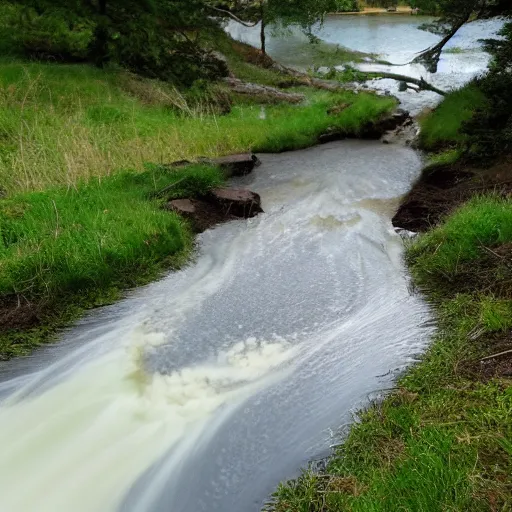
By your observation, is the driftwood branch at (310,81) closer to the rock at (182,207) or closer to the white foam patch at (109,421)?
the rock at (182,207)

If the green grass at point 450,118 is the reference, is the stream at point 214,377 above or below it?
below

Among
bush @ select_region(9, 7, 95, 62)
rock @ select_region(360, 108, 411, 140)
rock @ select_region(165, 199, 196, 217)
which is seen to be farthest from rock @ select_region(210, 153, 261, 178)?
bush @ select_region(9, 7, 95, 62)

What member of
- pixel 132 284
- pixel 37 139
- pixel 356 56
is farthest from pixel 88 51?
pixel 356 56

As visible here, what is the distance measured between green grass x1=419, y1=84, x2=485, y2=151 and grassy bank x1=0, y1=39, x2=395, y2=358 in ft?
5.35

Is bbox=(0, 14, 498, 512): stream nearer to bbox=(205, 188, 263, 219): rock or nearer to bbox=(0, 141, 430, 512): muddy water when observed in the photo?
bbox=(0, 141, 430, 512): muddy water

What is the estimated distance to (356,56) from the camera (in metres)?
27.2

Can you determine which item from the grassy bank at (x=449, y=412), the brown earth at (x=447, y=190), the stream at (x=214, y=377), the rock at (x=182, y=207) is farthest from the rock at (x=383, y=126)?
the grassy bank at (x=449, y=412)

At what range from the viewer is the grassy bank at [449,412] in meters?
3.26

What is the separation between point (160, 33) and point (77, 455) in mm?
14773

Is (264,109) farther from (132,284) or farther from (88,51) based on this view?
(132,284)

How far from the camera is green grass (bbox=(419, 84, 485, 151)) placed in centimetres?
1220

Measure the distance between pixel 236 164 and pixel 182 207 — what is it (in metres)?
2.83

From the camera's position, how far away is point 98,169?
910 cm

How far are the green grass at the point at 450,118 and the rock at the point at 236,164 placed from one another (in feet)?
14.2
